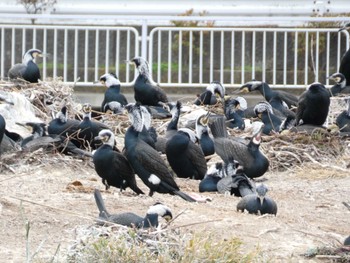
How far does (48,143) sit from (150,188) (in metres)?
2.23

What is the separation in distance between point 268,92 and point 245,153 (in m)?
4.53

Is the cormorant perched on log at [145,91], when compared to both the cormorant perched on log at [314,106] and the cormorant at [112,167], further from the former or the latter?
the cormorant at [112,167]

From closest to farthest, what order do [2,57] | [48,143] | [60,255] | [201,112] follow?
[60,255] → [48,143] → [201,112] → [2,57]

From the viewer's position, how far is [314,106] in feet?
53.2

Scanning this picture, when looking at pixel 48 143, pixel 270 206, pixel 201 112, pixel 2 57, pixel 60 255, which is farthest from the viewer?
pixel 2 57

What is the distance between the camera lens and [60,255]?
28.3 feet

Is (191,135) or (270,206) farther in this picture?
(191,135)

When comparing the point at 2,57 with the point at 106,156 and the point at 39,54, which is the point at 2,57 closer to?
the point at 39,54

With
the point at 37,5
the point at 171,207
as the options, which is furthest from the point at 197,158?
the point at 37,5

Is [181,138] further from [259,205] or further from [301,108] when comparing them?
[259,205]

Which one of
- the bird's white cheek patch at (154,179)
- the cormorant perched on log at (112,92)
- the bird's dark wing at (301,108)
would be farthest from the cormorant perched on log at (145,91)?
the bird's white cheek patch at (154,179)

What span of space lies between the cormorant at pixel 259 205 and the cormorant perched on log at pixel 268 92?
24.8 ft

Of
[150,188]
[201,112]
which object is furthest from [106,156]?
[201,112]

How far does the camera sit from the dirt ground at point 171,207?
9250 millimetres
